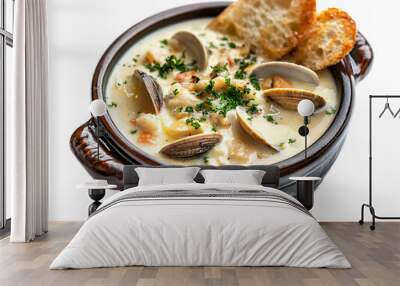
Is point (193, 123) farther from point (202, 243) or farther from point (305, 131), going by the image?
point (202, 243)

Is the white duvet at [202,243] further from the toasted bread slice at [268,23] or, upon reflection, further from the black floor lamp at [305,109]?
the toasted bread slice at [268,23]

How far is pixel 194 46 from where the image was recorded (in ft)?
24.1

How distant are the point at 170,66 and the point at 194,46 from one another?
14.9 inches

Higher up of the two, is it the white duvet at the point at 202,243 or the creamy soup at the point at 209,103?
the creamy soup at the point at 209,103

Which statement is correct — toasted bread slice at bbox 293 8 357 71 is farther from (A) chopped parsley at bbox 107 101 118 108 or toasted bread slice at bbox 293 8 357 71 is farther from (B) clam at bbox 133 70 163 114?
(A) chopped parsley at bbox 107 101 118 108

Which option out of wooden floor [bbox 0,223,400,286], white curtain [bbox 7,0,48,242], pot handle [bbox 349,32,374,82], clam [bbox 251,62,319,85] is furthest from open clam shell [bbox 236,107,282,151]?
white curtain [bbox 7,0,48,242]

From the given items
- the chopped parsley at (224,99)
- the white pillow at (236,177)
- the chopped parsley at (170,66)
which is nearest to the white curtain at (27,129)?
the chopped parsley at (170,66)

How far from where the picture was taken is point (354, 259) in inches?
193

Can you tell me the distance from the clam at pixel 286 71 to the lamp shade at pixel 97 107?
6.00 feet

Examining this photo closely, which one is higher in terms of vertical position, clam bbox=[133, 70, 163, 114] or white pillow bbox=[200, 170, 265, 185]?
clam bbox=[133, 70, 163, 114]

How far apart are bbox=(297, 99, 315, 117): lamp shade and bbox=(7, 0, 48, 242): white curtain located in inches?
113

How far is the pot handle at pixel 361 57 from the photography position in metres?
7.32

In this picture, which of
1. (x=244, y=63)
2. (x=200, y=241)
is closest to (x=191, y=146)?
(x=244, y=63)

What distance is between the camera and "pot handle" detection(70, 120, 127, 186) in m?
7.05
